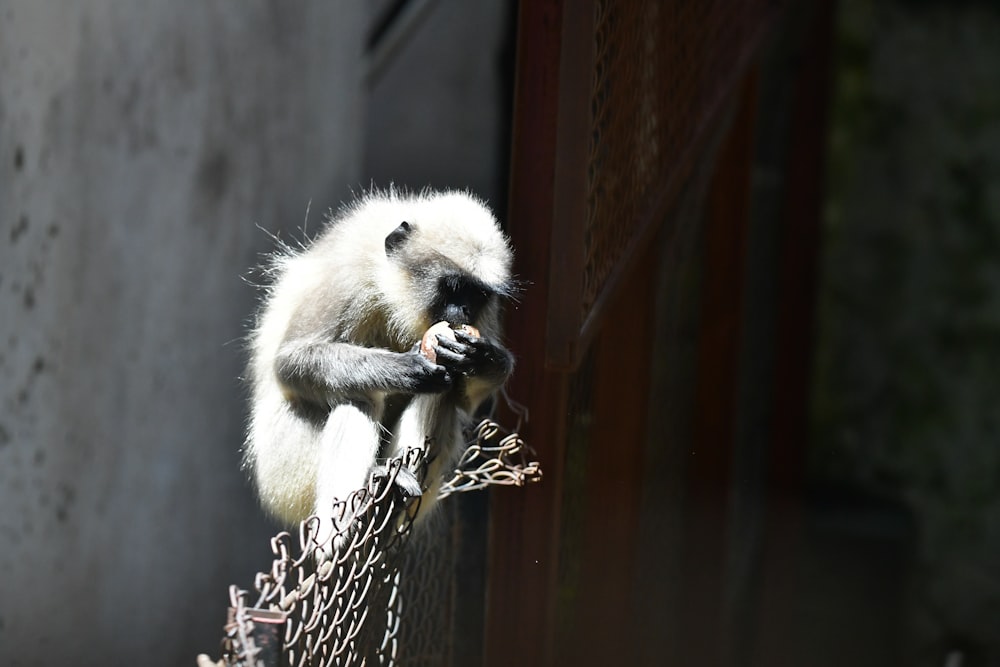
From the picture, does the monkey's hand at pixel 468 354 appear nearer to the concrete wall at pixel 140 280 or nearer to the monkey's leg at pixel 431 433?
the monkey's leg at pixel 431 433

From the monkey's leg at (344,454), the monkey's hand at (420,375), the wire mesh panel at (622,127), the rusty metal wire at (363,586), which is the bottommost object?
the rusty metal wire at (363,586)

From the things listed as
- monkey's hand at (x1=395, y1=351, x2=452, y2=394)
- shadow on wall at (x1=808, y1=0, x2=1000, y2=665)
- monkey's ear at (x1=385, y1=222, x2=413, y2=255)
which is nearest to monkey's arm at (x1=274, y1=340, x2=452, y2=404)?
monkey's hand at (x1=395, y1=351, x2=452, y2=394)

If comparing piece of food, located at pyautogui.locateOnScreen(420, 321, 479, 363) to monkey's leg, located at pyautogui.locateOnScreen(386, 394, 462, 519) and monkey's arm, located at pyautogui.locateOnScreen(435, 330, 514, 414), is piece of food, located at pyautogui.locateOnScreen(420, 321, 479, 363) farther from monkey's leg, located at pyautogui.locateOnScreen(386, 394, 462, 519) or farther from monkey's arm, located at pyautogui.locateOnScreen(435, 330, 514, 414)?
monkey's leg, located at pyautogui.locateOnScreen(386, 394, 462, 519)

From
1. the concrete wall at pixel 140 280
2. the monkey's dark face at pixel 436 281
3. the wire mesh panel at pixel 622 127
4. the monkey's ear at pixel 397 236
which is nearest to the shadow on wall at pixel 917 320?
the wire mesh panel at pixel 622 127

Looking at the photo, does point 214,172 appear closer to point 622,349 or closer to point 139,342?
point 139,342

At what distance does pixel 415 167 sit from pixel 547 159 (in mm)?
2103

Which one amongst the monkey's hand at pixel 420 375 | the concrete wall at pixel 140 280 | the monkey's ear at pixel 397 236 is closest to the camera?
the monkey's hand at pixel 420 375

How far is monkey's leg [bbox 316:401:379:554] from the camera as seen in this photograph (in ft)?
8.89

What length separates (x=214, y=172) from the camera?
167 inches

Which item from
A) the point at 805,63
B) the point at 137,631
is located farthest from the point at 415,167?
the point at 805,63

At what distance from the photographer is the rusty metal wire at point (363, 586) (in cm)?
191

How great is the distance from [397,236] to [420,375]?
41 cm

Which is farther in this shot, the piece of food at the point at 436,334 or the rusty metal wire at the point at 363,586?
the piece of food at the point at 436,334

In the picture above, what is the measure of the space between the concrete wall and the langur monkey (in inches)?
37.0
